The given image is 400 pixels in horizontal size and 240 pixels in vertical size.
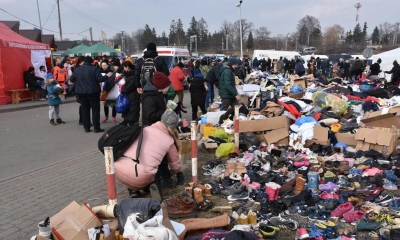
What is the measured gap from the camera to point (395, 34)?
86.9 meters

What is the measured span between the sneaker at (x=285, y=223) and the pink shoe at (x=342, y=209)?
0.63m

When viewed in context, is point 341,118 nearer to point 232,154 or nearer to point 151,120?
point 232,154

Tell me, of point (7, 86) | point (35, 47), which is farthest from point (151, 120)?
point (35, 47)

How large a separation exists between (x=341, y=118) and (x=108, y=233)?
25.3 feet

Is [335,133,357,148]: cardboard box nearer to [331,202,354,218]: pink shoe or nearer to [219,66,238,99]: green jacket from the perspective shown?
[219,66,238,99]: green jacket

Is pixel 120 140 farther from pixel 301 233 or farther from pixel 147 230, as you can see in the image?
pixel 301 233

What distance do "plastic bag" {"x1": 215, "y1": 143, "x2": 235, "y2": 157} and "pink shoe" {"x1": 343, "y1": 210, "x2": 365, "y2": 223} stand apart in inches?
120

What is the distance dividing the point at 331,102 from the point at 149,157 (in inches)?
287

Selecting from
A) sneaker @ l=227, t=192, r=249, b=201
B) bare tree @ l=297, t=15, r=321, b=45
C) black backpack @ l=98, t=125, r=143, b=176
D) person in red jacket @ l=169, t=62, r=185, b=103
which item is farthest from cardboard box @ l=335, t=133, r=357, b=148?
bare tree @ l=297, t=15, r=321, b=45

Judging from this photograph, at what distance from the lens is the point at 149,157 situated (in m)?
4.67

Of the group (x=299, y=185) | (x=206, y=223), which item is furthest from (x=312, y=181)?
(x=206, y=223)

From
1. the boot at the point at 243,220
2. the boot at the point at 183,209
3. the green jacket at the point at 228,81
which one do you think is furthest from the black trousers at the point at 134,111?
the boot at the point at 243,220

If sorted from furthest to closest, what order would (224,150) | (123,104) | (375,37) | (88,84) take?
(375,37) < (88,84) < (123,104) < (224,150)

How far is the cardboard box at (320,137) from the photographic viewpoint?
7662mm
